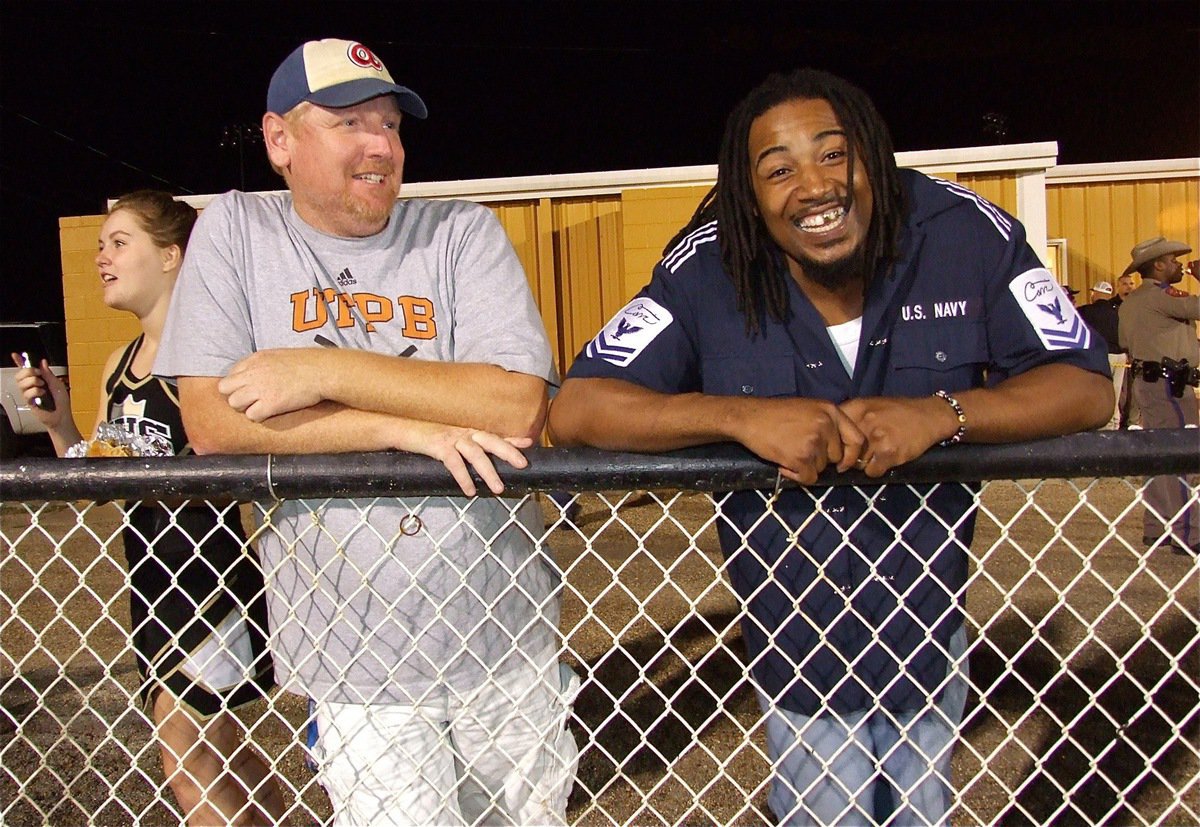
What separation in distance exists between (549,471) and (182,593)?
1.36m

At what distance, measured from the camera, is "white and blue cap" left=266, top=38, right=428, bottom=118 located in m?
1.86

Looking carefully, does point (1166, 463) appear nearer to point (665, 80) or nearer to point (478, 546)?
point (478, 546)

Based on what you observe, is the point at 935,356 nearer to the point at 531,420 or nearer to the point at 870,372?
the point at 870,372

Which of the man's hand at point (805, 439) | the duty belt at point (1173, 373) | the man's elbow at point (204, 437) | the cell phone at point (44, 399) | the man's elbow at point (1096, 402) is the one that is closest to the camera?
the man's hand at point (805, 439)

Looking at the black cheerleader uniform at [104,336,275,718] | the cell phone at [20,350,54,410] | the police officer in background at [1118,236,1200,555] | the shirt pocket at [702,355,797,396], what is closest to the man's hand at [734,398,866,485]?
the shirt pocket at [702,355,797,396]

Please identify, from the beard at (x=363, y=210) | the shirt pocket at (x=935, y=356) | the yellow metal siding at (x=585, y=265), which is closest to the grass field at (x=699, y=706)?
the shirt pocket at (x=935, y=356)

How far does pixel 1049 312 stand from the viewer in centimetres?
169

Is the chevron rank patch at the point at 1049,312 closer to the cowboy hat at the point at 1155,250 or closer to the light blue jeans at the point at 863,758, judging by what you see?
the light blue jeans at the point at 863,758

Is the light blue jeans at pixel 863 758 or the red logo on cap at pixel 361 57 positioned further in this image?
the red logo on cap at pixel 361 57

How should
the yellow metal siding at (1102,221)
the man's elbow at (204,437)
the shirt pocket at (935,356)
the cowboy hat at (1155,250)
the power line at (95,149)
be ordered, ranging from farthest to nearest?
the power line at (95,149) < the yellow metal siding at (1102,221) < the cowboy hat at (1155,250) < the shirt pocket at (935,356) < the man's elbow at (204,437)

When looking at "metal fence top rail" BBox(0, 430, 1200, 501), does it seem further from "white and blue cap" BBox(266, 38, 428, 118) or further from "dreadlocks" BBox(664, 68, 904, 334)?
"white and blue cap" BBox(266, 38, 428, 118)

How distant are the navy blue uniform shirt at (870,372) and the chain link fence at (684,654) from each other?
0.10 m

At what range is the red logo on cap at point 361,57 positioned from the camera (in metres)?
1.89

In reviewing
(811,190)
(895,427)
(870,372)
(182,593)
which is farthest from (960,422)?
(182,593)
